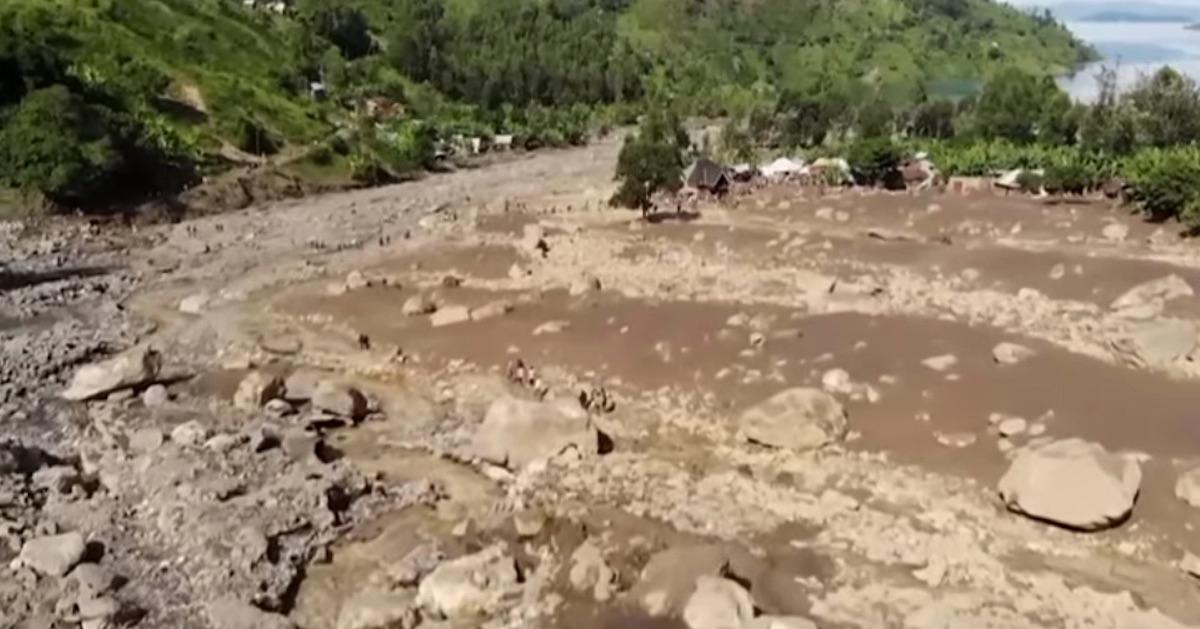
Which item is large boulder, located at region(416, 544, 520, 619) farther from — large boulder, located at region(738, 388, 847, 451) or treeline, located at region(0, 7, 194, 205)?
treeline, located at region(0, 7, 194, 205)

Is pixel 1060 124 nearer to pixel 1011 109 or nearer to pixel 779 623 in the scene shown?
pixel 1011 109

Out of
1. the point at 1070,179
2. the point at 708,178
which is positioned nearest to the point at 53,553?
the point at 708,178

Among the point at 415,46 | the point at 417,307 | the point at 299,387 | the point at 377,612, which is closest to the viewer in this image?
the point at 377,612

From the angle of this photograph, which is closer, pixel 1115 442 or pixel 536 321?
pixel 1115 442

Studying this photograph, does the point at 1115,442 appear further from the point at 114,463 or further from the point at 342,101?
the point at 342,101

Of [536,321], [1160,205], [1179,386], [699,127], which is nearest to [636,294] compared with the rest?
[536,321]

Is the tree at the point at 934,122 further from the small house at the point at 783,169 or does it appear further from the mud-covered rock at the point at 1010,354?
the mud-covered rock at the point at 1010,354

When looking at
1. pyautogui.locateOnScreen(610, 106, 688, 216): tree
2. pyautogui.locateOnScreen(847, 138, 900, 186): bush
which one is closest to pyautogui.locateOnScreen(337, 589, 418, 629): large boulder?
pyautogui.locateOnScreen(610, 106, 688, 216): tree
